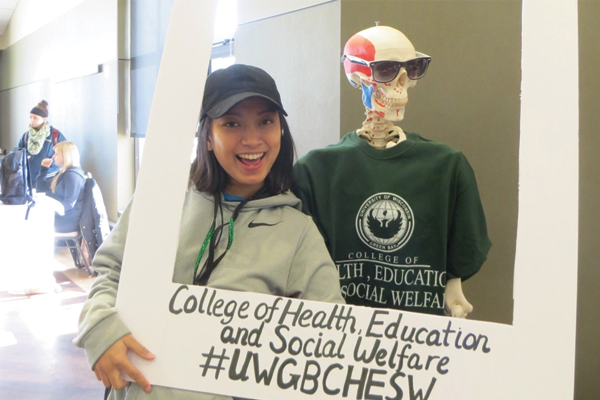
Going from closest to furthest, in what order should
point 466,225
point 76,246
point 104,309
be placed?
1. point 104,309
2. point 466,225
3. point 76,246

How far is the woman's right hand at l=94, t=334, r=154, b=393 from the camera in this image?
29.6 inches

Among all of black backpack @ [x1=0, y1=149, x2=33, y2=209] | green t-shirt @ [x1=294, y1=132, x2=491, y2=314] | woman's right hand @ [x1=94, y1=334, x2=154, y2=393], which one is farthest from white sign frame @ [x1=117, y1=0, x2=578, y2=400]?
black backpack @ [x1=0, y1=149, x2=33, y2=209]

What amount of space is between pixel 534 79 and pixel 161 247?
52cm

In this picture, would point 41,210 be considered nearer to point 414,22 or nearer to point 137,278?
point 414,22

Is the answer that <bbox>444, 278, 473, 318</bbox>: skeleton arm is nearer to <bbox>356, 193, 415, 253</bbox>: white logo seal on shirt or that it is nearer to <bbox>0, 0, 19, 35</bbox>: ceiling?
<bbox>356, 193, 415, 253</bbox>: white logo seal on shirt

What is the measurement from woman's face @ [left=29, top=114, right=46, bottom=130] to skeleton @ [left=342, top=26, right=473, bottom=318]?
535 centimetres

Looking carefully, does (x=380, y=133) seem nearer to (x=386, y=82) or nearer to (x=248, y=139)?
(x=386, y=82)

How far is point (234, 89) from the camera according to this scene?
0.96 metres

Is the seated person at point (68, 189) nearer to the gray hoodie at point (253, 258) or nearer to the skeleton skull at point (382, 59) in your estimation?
the skeleton skull at point (382, 59)

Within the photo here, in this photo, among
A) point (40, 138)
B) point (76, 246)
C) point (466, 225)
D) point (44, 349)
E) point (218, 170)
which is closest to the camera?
point (218, 170)

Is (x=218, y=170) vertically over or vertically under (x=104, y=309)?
over

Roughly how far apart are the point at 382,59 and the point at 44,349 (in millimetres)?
2906

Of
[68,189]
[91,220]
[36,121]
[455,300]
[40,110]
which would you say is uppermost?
[40,110]

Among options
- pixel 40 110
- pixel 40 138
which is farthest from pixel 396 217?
pixel 40 138
